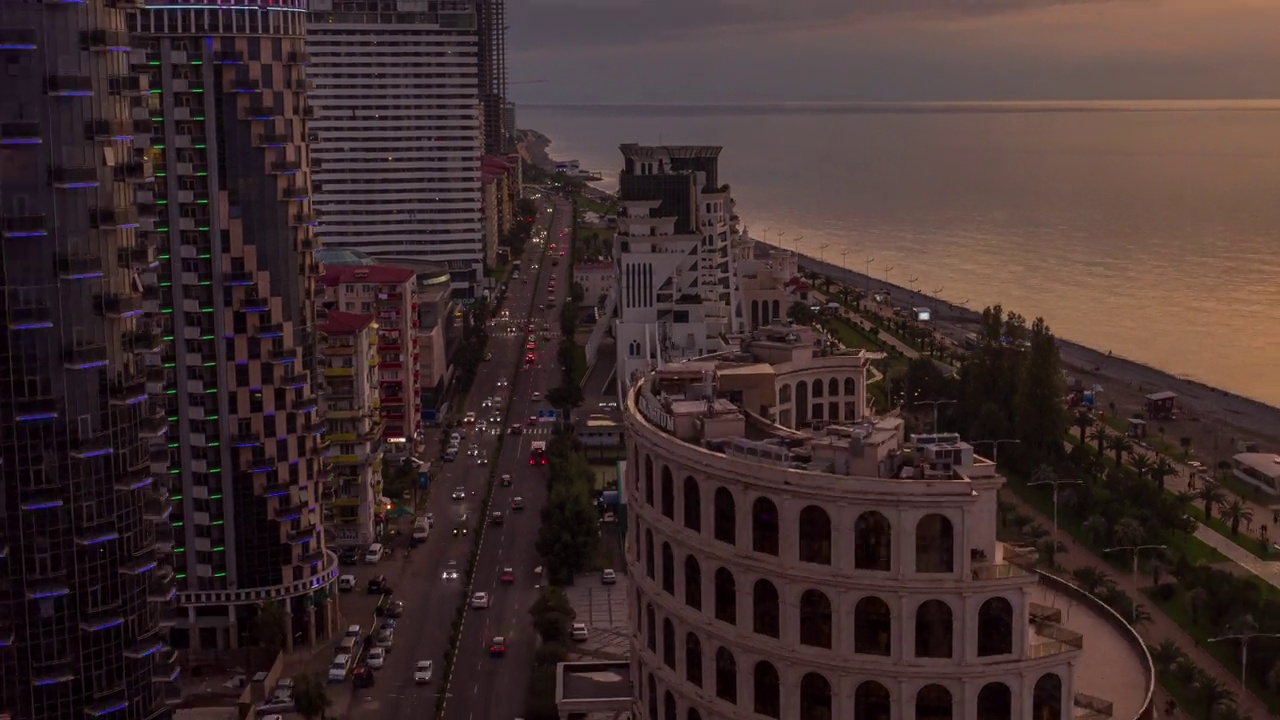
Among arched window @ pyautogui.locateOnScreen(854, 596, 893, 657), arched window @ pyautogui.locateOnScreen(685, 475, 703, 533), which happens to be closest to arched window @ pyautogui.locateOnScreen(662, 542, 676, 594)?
arched window @ pyautogui.locateOnScreen(685, 475, 703, 533)

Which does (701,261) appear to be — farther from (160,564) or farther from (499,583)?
(160,564)

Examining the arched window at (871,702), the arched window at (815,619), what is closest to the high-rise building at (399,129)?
the arched window at (815,619)

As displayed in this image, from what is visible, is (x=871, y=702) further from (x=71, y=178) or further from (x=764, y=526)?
(x=71, y=178)

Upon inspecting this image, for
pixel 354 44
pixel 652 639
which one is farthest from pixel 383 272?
pixel 354 44

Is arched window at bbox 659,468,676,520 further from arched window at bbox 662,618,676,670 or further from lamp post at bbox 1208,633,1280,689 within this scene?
lamp post at bbox 1208,633,1280,689

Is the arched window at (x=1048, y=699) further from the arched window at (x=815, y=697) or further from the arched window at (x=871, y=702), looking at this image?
the arched window at (x=815, y=697)

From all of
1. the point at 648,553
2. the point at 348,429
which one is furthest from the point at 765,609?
the point at 348,429
